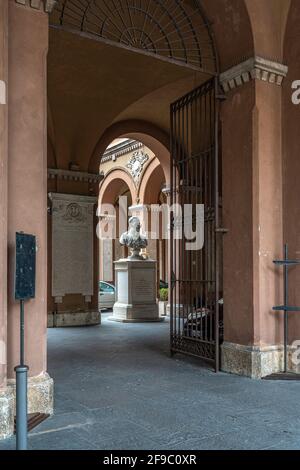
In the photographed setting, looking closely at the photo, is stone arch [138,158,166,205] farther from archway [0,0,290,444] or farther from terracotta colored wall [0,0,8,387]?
terracotta colored wall [0,0,8,387]

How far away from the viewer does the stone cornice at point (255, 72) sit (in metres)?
6.89

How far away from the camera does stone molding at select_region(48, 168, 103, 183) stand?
42.2ft

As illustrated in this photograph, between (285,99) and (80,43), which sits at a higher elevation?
(80,43)

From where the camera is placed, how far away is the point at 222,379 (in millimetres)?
6641

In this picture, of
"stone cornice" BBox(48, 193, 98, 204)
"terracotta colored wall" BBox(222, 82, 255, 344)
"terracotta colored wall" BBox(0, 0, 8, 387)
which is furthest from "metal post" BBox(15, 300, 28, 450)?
"stone cornice" BBox(48, 193, 98, 204)

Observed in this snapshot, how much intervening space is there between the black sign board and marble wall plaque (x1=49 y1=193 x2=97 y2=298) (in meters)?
8.35

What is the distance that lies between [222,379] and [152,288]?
8.14 metres

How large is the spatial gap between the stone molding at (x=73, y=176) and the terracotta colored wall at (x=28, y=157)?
7826mm

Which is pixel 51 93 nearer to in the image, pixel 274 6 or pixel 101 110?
pixel 101 110

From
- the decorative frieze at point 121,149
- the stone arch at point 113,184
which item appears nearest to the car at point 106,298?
the stone arch at point 113,184

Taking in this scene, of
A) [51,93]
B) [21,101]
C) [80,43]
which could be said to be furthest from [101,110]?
[21,101]

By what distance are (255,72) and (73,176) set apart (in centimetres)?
721

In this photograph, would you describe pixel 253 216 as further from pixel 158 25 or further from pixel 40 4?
pixel 40 4

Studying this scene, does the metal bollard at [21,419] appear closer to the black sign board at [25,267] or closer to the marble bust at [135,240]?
the black sign board at [25,267]
